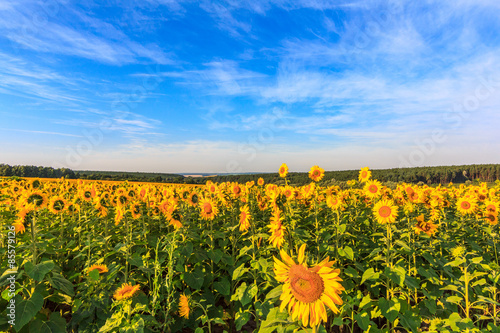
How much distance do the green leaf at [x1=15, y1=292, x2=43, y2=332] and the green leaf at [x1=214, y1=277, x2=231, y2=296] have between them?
2.61 meters

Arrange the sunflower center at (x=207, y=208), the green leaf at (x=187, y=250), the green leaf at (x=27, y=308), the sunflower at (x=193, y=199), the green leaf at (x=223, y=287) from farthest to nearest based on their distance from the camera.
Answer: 1. the sunflower at (x=193, y=199)
2. the sunflower center at (x=207, y=208)
3. the green leaf at (x=223, y=287)
4. the green leaf at (x=187, y=250)
5. the green leaf at (x=27, y=308)

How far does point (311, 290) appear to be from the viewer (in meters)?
2.22

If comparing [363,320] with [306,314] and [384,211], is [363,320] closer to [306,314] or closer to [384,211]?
[306,314]

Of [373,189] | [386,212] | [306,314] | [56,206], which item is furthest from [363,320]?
[56,206]

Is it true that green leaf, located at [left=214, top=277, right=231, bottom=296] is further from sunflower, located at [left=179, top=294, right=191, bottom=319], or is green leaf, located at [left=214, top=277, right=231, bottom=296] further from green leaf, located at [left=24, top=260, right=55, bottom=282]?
green leaf, located at [left=24, top=260, right=55, bottom=282]

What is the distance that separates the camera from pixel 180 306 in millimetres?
4082

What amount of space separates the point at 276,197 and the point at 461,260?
304 centimetres

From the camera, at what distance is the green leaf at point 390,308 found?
147 inches

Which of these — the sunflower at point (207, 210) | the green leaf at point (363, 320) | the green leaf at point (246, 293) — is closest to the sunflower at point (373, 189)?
the green leaf at point (363, 320)

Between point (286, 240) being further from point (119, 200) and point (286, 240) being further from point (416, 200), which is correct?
point (416, 200)

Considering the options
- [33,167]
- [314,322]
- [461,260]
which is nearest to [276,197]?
[314,322]

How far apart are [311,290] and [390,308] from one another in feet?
8.08

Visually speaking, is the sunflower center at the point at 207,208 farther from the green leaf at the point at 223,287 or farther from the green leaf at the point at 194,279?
the green leaf at the point at 223,287

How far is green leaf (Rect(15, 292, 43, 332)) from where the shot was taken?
3.16 metres
